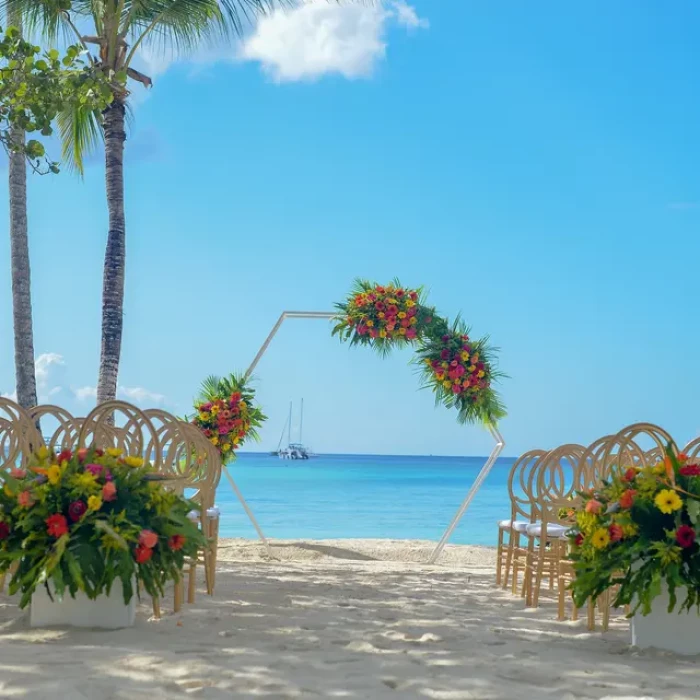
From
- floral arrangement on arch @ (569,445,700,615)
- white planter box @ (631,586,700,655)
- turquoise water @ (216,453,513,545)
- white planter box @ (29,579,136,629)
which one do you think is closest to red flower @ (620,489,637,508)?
floral arrangement on arch @ (569,445,700,615)

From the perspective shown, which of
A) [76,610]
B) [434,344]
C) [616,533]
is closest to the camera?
[616,533]

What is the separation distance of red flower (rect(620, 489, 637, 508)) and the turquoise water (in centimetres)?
1618

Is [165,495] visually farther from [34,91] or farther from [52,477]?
[34,91]

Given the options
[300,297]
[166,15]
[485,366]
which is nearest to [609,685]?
[485,366]

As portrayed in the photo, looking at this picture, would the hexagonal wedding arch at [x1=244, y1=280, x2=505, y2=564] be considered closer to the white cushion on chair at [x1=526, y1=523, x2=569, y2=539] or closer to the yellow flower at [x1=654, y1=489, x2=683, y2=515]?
the white cushion on chair at [x1=526, y1=523, x2=569, y2=539]

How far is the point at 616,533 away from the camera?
3512 mm

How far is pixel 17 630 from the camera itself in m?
3.59

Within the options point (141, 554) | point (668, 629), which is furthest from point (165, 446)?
point (668, 629)

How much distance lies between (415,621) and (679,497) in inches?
55.8

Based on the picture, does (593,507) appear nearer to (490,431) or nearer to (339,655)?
(339,655)

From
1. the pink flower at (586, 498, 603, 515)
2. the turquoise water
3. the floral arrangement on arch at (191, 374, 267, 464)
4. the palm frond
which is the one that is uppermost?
the palm frond

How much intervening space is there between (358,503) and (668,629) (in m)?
25.1

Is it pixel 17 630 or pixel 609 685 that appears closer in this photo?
pixel 609 685

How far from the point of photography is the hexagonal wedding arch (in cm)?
835
